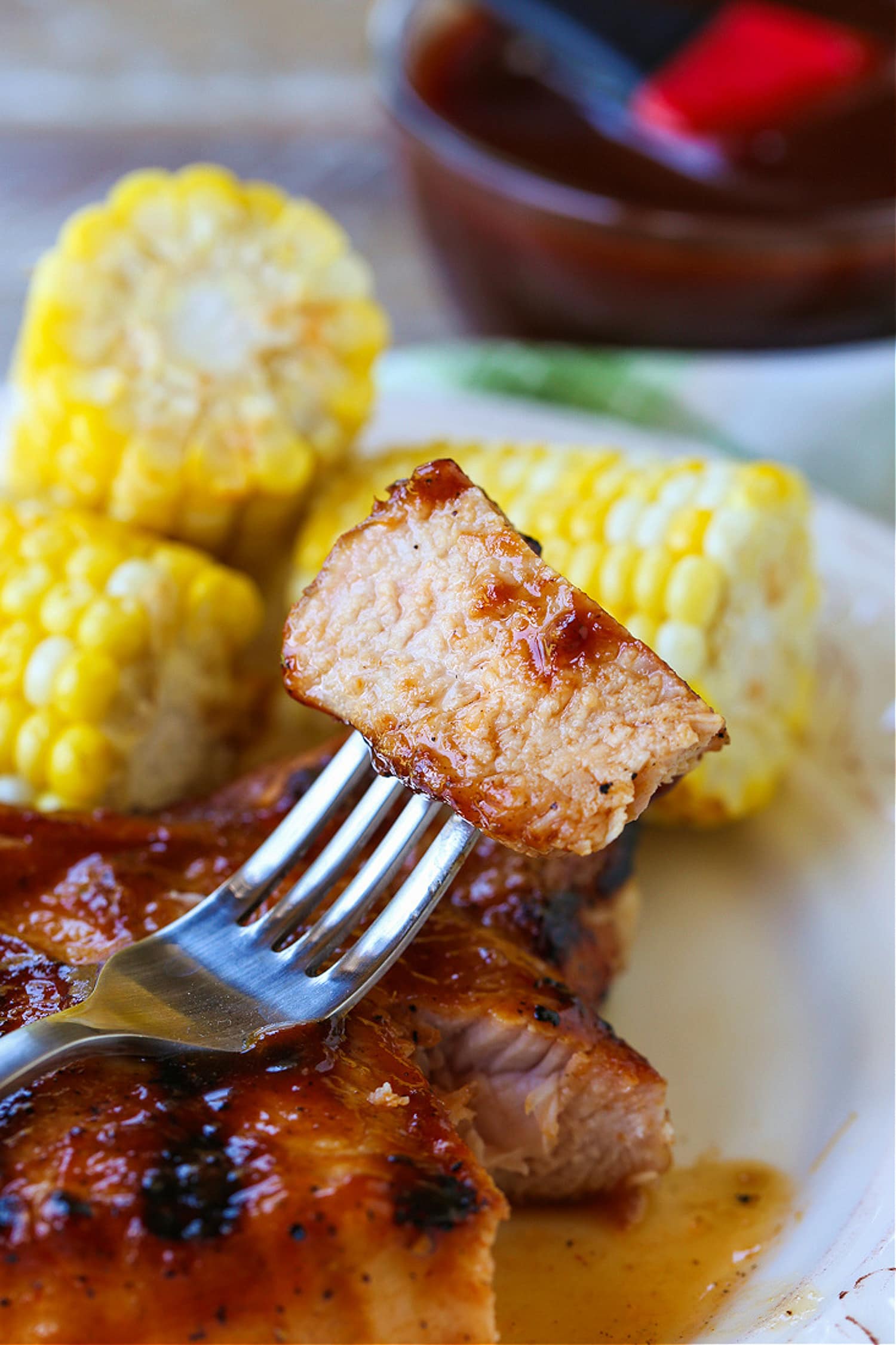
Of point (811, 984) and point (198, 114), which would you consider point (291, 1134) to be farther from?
point (198, 114)

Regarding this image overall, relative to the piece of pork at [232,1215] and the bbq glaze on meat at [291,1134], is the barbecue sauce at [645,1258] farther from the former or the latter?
the piece of pork at [232,1215]

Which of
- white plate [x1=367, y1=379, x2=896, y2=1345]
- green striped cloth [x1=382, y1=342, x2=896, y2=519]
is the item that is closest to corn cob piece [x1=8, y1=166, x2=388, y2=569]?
green striped cloth [x1=382, y1=342, x2=896, y2=519]

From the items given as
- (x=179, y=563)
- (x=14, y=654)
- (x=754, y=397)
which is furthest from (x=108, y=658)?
(x=754, y=397)

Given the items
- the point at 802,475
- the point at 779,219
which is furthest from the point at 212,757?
the point at 779,219

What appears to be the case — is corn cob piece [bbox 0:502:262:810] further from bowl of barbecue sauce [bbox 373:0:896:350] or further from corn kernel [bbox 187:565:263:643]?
bowl of barbecue sauce [bbox 373:0:896:350]

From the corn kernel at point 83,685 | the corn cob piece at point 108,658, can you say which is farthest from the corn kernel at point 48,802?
the corn kernel at point 83,685

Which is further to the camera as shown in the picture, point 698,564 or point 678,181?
point 678,181

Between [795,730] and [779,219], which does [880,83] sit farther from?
[795,730]
